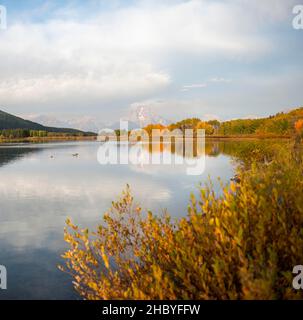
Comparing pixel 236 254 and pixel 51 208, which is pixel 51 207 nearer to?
pixel 51 208

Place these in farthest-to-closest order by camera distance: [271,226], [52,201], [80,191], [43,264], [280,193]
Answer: [80,191] → [52,201] → [43,264] → [280,193] → [271,226]

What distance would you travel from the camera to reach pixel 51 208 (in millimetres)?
18000

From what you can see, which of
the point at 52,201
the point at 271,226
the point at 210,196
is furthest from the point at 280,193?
the point at 52,201

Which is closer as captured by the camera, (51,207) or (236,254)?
(236,254)

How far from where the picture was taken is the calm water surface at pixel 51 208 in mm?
8859

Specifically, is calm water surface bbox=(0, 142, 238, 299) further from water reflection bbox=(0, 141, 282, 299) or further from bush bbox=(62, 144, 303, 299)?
bush bbox=(62, 144, 303, 299)

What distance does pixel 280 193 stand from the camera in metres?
4.78

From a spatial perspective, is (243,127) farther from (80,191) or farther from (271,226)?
(271,226)

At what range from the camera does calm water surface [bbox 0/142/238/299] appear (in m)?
8.86

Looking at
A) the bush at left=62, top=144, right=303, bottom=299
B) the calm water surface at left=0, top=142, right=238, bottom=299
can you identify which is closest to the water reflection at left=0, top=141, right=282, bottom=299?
the calm water surface at left=0, top=142, right=238, bottom=299

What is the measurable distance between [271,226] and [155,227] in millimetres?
1808

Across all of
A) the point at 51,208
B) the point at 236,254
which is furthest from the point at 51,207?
the point at 236,254

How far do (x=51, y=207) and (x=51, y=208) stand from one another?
0.26 metres
